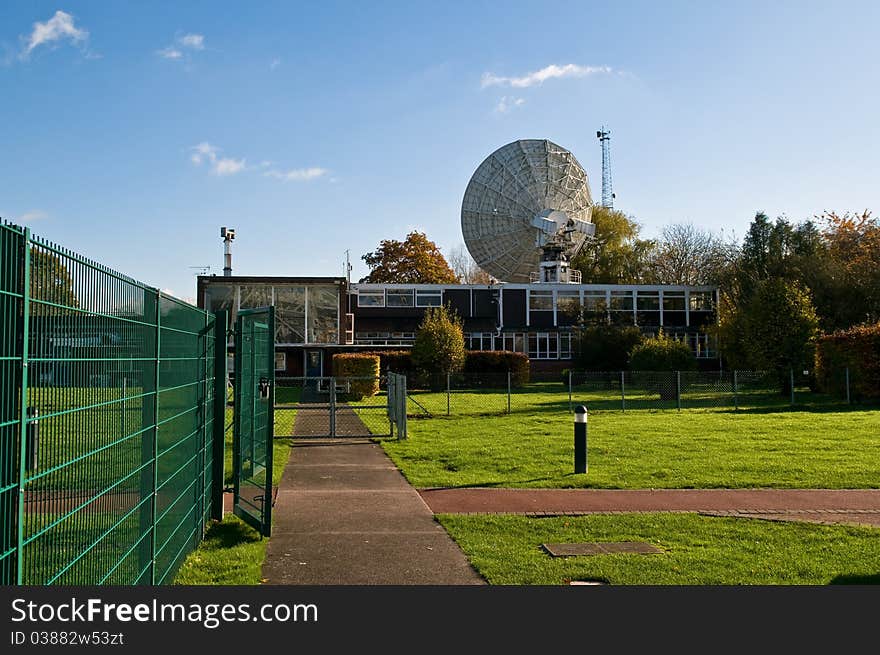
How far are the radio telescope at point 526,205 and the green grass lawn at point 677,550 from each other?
1945 inches

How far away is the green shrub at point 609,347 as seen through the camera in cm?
→ 4519

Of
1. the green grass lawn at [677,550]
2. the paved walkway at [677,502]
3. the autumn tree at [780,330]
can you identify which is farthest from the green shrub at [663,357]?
the green grass lawn at [677,550]

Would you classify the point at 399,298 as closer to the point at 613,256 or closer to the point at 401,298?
the point at 401,298

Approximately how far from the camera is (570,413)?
979 inches

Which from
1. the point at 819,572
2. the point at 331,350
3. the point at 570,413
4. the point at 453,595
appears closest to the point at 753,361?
the point at 570,413

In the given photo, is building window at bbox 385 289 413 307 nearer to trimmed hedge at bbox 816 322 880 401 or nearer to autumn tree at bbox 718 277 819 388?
autumn tree at bbox 718 277 819 388

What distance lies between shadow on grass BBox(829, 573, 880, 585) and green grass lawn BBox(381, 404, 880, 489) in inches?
195

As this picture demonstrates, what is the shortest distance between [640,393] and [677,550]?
2768 centimetres

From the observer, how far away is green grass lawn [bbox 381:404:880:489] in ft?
40.2

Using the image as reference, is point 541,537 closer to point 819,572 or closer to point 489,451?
point 819,572

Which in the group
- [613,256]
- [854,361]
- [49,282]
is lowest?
[854,361]

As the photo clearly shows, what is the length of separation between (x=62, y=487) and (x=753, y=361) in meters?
33.7

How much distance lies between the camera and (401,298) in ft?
191

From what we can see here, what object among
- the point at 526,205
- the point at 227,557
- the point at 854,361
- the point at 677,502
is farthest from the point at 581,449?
the point at 526,205
